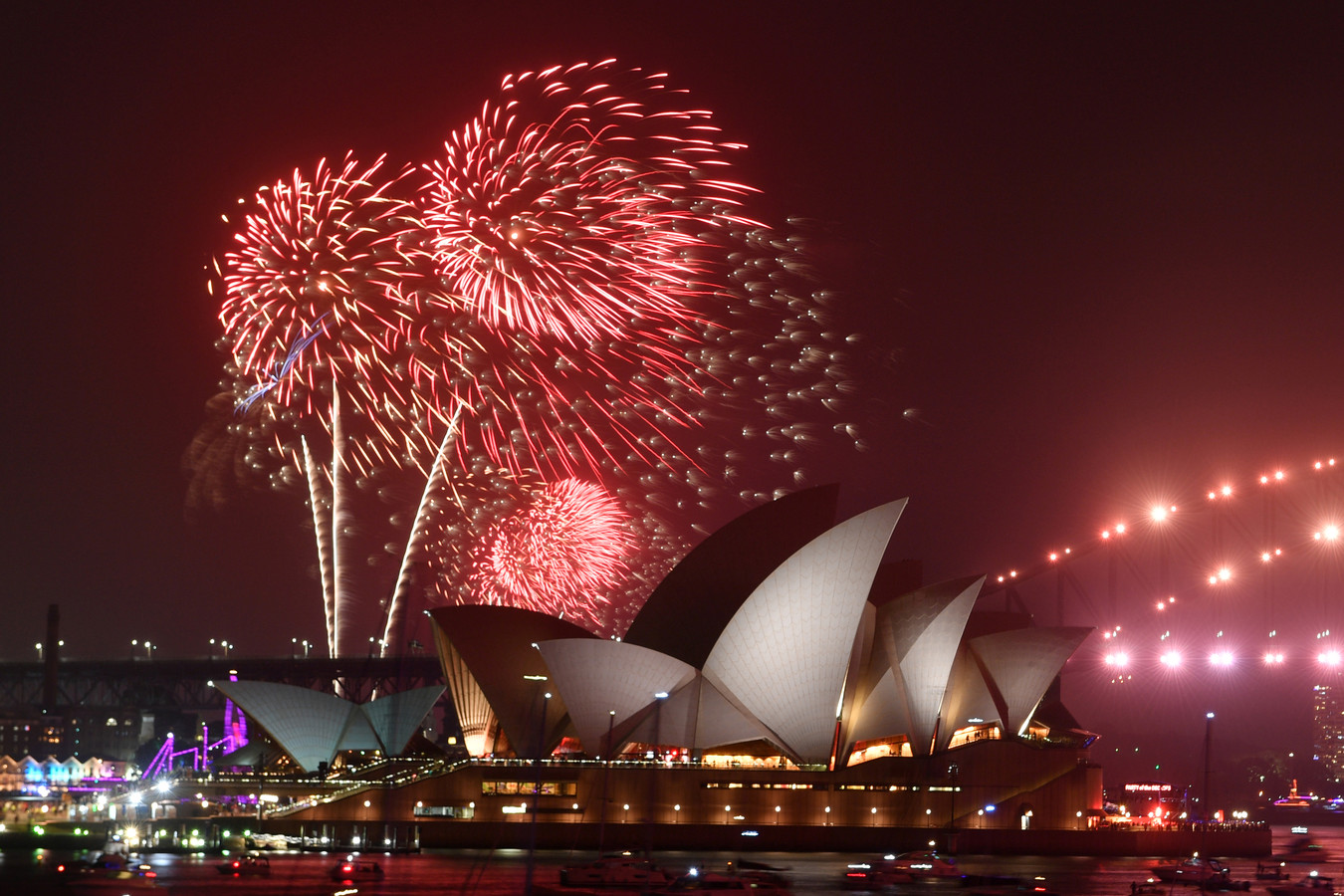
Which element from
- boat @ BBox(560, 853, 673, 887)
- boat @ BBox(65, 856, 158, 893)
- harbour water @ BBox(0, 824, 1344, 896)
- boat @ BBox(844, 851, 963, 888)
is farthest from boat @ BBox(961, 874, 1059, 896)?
boat @ BBox(65, 856, 158, 893)

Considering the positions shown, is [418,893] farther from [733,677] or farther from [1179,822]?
[1179,822]

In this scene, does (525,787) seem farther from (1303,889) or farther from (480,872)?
(1303,889)

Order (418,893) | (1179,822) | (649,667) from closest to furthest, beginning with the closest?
(418,893) < (649,667) < (1179,822)

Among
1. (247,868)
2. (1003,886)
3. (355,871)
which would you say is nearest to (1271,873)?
(1003,886)

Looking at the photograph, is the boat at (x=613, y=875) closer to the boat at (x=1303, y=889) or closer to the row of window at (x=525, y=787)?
the boat at (x=1303, y=889)

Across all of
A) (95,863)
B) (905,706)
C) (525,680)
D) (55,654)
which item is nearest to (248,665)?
(55,654)

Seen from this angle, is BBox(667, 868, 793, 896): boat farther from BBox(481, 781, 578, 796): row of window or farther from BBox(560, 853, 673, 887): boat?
BBox(481, 781, 578, 796): row of window
